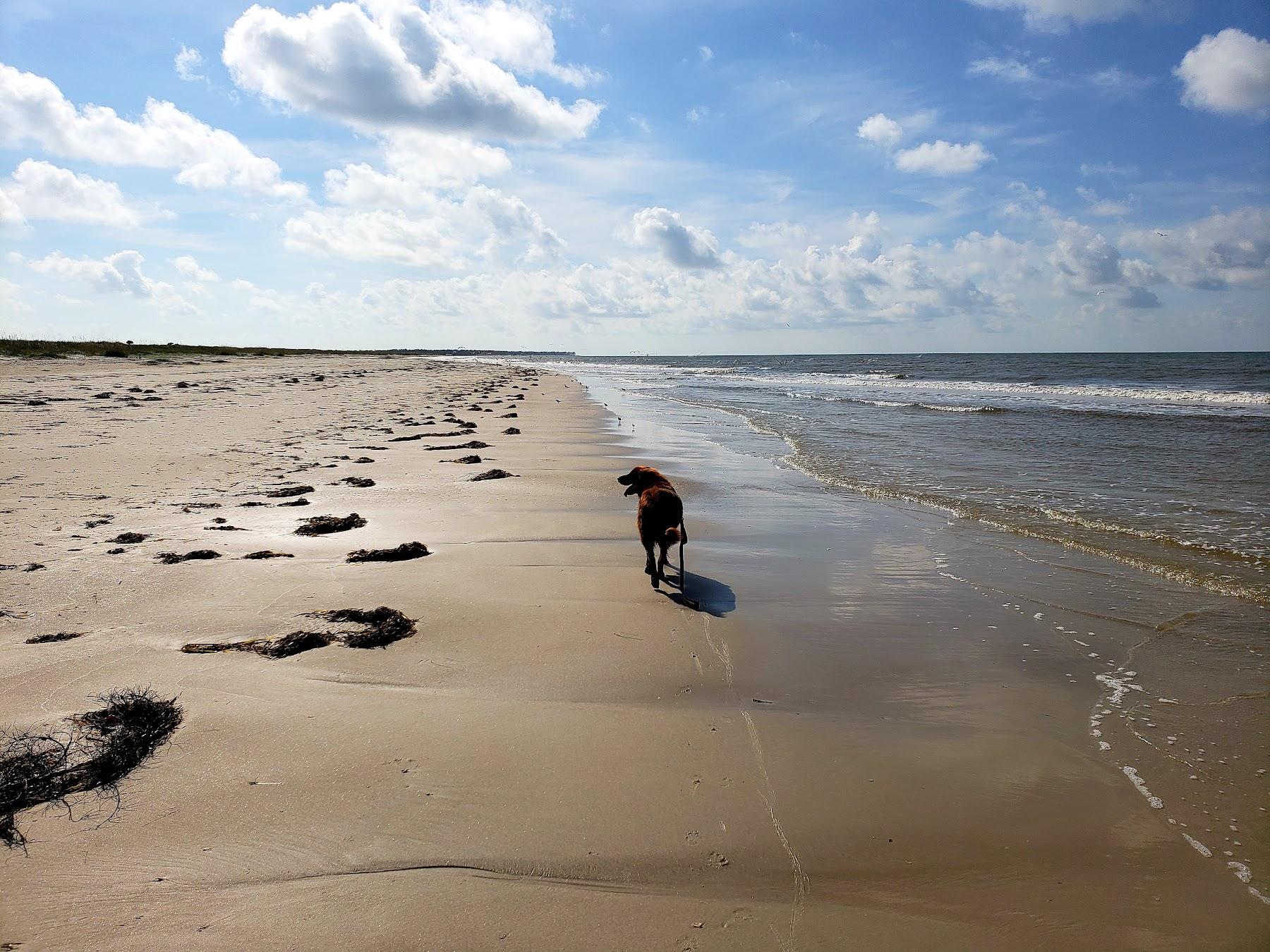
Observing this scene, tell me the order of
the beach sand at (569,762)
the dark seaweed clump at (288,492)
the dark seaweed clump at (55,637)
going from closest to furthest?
the beach sand at (569,762) < the dark seaweed clump at (55,637) < the dark seaweed clump at (288,492)

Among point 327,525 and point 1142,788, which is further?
point 327,525

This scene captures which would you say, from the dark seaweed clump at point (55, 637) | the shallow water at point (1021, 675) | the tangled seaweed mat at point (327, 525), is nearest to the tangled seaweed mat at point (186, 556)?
the tangled seaweed mat at point (327, 525)

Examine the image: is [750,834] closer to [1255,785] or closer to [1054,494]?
[1255,785]

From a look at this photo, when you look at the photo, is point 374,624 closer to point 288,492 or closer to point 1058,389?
point 288,492

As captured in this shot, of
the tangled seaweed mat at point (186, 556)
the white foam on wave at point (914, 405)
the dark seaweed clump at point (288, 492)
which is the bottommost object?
the tangled seaweed mat at point (186, 556)

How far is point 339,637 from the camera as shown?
433 centimetres

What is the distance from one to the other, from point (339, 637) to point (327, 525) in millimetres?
2780

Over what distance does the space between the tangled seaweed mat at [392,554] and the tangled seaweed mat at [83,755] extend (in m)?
2.59

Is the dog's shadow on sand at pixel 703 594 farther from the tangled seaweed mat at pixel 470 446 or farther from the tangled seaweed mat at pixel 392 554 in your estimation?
the tangled seaweed mat at pixel 470 446

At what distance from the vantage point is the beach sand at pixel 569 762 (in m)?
2.32

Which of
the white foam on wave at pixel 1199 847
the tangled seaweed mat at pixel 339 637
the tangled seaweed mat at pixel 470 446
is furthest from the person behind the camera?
the tangled seaweed mat at pixel 470 446

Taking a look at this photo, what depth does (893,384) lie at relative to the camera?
46344 mm

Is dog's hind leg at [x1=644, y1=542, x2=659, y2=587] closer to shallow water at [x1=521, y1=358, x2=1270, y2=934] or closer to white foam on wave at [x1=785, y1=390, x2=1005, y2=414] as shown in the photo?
shallow water at [x1=521, y1=358, x2=1270, y2=934]

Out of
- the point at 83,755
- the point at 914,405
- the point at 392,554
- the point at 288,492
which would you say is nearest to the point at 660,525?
the point at 392,554
